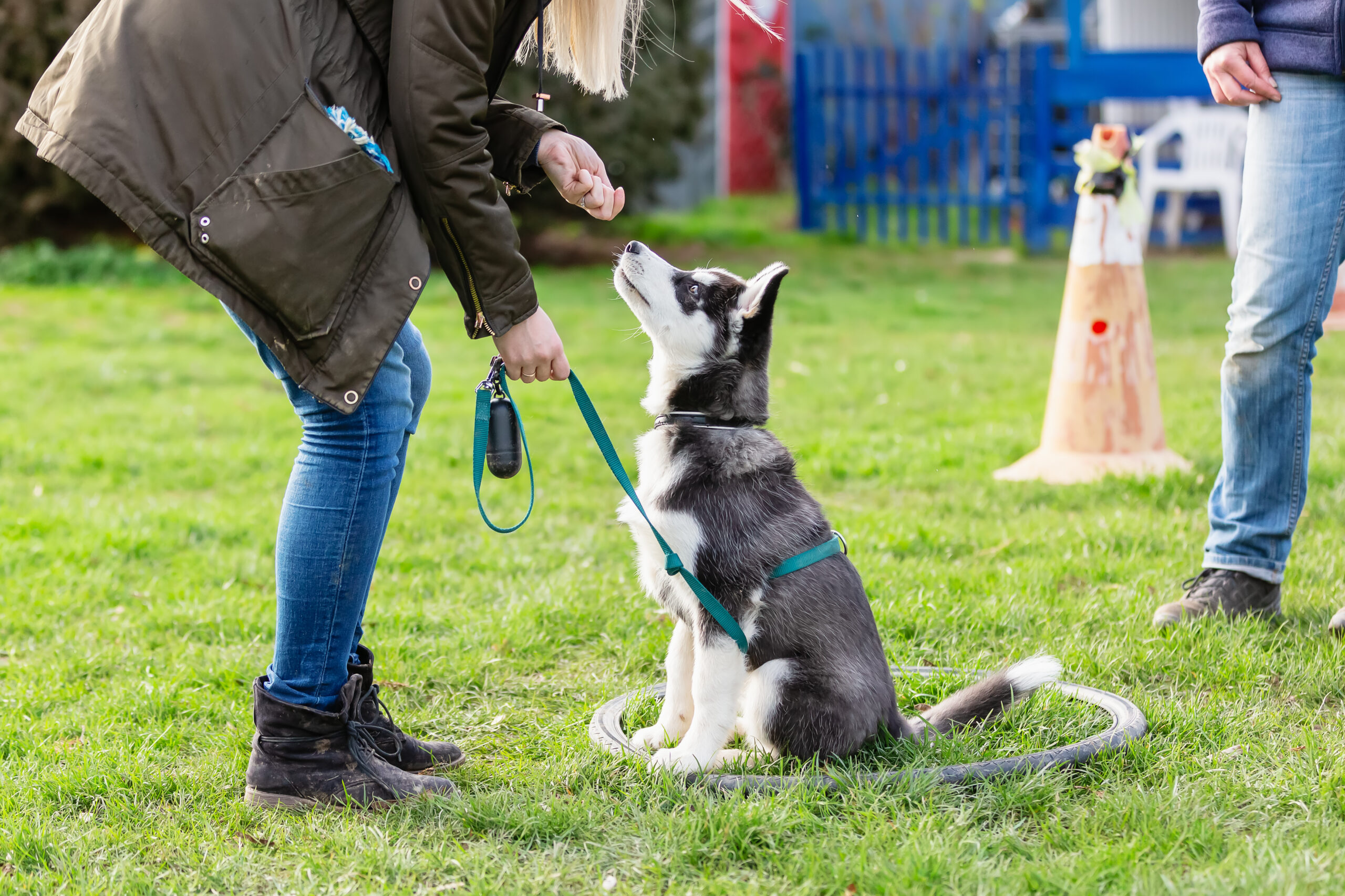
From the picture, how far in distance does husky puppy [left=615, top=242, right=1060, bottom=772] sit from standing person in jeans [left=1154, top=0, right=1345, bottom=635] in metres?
1.16

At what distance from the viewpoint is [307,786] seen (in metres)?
2.71

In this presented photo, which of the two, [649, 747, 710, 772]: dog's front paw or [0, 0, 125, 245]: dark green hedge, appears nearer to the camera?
[649, 747, 710, 772]: dog's front paw

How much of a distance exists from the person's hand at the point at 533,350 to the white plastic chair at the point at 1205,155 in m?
11.9

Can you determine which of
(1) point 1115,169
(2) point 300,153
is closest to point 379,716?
(2) point 300,153

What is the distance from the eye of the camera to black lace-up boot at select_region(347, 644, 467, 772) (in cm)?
289

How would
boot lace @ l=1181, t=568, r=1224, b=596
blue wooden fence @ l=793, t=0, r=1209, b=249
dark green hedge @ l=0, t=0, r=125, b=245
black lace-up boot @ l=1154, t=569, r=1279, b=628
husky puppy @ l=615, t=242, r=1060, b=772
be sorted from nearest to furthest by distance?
husky puppy @ l=615, t=242, r=1060, b=772 < black lace-up boot @ l=1154, t=569, r=1279, b=628 < boot lace @ l=1181, t=568, r=1224, b=596 < dark green hedge @ l=0, t=0, r=125, b=245 < blue wooden fence @ l=793, t=0, r=1209, b=249

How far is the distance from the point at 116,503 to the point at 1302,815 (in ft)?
15.1

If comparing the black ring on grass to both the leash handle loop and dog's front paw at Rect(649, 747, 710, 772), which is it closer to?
dog's front paw at Rect(649, 747, 710, 772)

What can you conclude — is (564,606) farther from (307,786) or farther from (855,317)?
(855,317)

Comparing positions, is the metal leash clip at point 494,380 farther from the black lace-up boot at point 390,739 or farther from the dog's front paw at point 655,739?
the dog's front paw at point 655,739

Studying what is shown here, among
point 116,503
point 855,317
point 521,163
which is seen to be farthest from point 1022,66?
point 521,163

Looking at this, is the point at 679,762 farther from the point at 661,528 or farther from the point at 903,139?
the point at 903,139

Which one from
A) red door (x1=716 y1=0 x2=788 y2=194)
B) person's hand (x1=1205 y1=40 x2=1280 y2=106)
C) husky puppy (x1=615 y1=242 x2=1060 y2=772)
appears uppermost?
red door (x1=716 y1=0 x2=788 y2=194)

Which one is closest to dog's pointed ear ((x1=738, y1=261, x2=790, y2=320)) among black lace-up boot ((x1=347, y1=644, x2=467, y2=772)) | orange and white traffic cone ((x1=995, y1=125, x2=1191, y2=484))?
black lace-up boot ((x1=347, y1=644, x2=467, y2=772))
